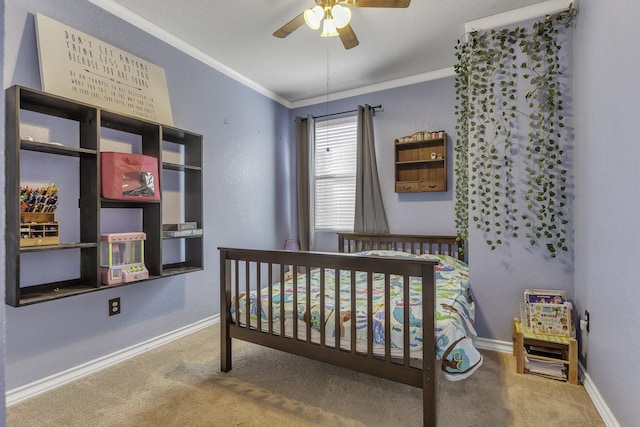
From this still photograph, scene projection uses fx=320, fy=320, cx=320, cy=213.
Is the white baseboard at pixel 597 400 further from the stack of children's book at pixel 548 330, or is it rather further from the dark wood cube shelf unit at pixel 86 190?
the dark wood cube shelf unit at pixel 86 190

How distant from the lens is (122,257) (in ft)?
7.32

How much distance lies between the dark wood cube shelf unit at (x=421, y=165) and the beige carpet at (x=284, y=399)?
170cm

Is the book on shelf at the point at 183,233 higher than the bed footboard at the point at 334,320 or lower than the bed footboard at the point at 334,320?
higher

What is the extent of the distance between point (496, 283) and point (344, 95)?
105 inches

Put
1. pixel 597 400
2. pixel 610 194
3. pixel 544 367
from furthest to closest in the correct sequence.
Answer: pixel 544 367 → pixel 597 400 → pixel 610 194

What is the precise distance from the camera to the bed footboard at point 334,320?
60.1 inches

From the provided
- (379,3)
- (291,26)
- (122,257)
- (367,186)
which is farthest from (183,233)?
(379,3)

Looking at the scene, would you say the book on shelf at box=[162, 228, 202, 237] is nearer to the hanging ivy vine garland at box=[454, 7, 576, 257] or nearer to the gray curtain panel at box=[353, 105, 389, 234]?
the gray curtain panel at box=[353, 105, 389, 234]

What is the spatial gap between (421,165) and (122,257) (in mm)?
2840

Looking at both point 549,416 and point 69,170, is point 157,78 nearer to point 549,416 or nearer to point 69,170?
point 69,170

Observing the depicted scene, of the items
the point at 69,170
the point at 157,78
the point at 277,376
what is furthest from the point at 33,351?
the point at 157,78

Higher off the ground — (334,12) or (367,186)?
(334,12)

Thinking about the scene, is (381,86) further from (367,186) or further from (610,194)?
(610,194)

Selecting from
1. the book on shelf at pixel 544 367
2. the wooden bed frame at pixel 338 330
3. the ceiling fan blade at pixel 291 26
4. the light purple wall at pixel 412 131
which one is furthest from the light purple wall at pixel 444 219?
the ceiling fan blade at pixel 291 26
